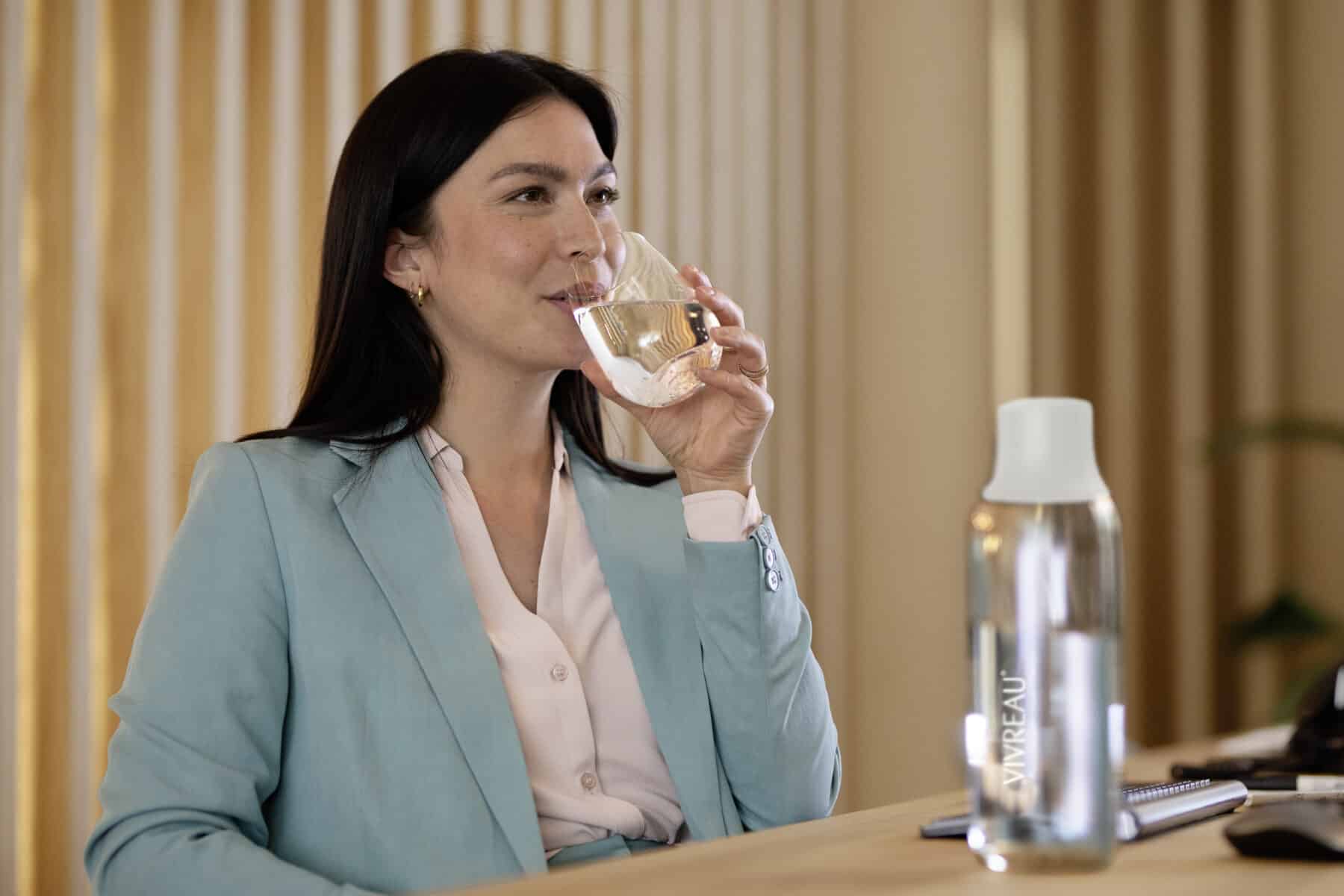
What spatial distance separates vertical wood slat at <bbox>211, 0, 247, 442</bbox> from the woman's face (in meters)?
0.64

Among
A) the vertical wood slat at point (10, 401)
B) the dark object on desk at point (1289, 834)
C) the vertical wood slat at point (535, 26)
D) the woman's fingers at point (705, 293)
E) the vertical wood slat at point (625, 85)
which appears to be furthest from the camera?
the vertical wood slat at point (625, 85)

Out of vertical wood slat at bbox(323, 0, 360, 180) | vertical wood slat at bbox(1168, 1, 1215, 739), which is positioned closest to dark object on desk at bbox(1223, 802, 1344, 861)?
vertical wood slat at bbox(323, 0, 360, 180)

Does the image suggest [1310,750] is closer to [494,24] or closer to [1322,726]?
[1322,726]

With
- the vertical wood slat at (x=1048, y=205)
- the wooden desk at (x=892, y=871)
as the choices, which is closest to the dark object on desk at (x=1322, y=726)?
the wooden desk at (x=892, y=871)

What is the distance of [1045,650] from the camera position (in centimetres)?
81

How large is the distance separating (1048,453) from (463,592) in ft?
2.90

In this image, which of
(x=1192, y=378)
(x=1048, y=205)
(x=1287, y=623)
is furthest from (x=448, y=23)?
(x=1287, y=623)

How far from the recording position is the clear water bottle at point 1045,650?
80 centimetres

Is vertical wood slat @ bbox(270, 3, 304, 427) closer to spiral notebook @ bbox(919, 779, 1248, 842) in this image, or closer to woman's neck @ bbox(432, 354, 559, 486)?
woman's neck @ bbox(432, 354, 559, 486)

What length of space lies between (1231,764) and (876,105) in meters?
2.40

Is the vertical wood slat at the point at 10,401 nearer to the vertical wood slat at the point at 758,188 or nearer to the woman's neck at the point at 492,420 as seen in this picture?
the woman's neck at the point at 492,420

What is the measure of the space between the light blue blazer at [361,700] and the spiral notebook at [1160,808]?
19.1 inches

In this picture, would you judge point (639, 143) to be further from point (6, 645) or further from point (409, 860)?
point (409, 860)

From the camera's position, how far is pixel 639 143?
3020 mm
